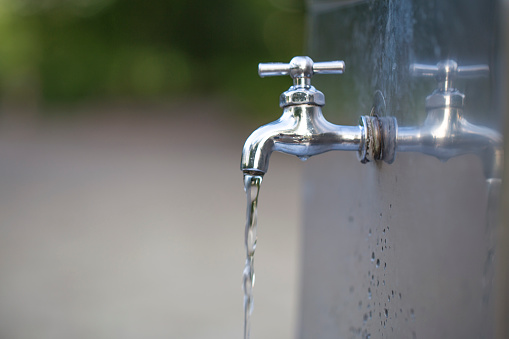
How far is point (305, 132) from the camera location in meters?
0.69

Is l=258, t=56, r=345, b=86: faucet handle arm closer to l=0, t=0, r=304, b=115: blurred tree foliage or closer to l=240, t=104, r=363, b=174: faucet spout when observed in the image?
l=240, t=104, r=363, b=174: faucet spout

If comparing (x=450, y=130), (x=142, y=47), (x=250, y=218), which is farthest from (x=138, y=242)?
(x=142, y=47)

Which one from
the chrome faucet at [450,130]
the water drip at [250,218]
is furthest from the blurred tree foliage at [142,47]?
the chrome faucet at [450,130]

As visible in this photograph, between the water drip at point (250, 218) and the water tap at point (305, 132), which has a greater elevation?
the water tap at point (305, 132)

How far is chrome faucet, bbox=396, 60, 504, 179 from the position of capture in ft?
1.36

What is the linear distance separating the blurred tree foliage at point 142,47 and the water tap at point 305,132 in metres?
7.58

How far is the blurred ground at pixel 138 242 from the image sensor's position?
241 centimetres

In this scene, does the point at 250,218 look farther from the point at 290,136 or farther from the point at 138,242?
the point at 138,242

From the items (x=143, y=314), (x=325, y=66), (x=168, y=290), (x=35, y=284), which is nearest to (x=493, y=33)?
(x=325, y=66)

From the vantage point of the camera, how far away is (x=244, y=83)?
27.8 ft

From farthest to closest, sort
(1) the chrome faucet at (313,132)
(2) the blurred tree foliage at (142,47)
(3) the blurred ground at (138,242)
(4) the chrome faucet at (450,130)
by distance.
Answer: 1. (2) the blurred tree foliage at (142,47)
2. (3) the blurred ground at (138,242)
3. (1) the chrome faucet at (313,132)
4. (4) the chrome faucet at (450,130)

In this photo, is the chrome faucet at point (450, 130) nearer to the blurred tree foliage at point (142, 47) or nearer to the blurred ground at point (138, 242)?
the blurred ground at point (138, 242)

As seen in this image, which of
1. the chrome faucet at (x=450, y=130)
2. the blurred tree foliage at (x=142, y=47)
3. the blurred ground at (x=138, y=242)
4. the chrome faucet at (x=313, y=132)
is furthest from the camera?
the blurred tree foliage at (x=142, y=47)

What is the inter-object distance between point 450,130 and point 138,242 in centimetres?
319
